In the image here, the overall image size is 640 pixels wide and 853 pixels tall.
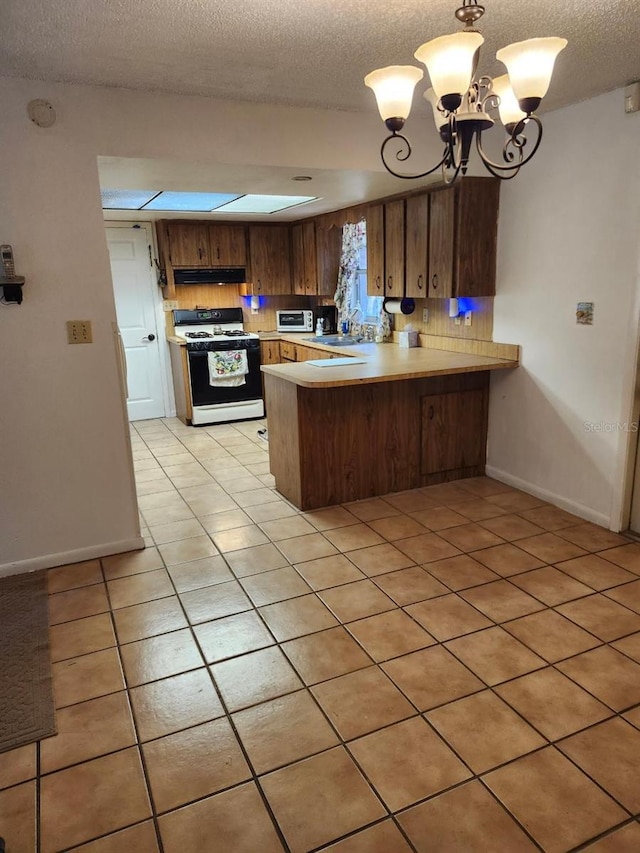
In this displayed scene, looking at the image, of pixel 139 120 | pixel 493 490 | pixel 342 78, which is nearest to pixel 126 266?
pixel 139 120

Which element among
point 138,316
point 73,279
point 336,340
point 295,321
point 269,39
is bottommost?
point 336,340

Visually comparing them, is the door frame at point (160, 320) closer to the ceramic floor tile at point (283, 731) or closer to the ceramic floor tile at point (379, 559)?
the ceramic floor tile at point (379, 559)

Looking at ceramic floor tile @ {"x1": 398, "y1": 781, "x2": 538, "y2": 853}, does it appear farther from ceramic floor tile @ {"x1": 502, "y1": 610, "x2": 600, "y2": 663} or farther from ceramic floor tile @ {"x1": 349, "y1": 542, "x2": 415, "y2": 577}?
ceramic floor tile @ {"x1": 349, "y1": 542, "x2": 415, "y2": 577}

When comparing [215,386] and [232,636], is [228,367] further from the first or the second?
[232,636]

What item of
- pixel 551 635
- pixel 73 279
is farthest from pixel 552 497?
pixel 73 279

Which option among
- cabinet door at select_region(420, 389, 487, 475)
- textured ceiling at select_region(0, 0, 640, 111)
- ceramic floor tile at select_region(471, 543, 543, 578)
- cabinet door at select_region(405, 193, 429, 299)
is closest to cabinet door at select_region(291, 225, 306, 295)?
cabinet door at select_region(405, 193, 429, 299)

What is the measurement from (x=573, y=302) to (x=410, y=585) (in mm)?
1913

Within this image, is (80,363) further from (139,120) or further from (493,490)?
(493,490)

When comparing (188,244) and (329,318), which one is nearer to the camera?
(188,244)

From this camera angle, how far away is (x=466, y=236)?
3863mm

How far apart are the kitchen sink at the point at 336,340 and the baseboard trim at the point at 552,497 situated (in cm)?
179

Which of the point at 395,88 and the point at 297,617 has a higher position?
the point at 395,88

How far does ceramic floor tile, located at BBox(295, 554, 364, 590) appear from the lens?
2.88 metres

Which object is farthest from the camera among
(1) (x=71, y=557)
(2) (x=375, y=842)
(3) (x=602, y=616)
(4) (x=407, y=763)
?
(1) (x=71, y=557)
